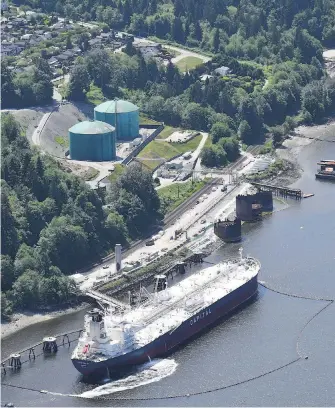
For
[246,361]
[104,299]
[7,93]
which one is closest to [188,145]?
[7,93]

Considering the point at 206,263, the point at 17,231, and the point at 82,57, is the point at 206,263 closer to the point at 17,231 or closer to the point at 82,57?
the point at 17,231

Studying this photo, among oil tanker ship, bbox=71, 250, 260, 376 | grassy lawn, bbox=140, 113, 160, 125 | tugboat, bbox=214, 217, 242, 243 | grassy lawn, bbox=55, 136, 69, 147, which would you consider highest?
oil tanker ship, bbox=71, 250, 260, 376

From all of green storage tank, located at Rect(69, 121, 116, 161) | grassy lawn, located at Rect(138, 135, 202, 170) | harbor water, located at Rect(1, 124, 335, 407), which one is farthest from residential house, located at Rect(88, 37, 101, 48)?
harbor water, located at Rect(1, 124, 335, 407)

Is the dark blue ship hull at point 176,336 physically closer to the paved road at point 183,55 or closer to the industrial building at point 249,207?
the industrial building at point 249,207

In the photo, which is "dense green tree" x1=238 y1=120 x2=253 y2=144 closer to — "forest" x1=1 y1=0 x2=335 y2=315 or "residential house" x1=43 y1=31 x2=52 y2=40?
"forest" x1=1 y1=0 x2=335 y2=315

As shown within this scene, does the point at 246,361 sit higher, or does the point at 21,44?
the point at 246,361

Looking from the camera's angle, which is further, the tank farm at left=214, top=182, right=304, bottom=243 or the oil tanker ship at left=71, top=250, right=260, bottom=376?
the tank farm at left=214, top=182, right=304, bottom=243

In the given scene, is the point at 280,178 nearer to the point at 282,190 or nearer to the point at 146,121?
the point at 282,190
